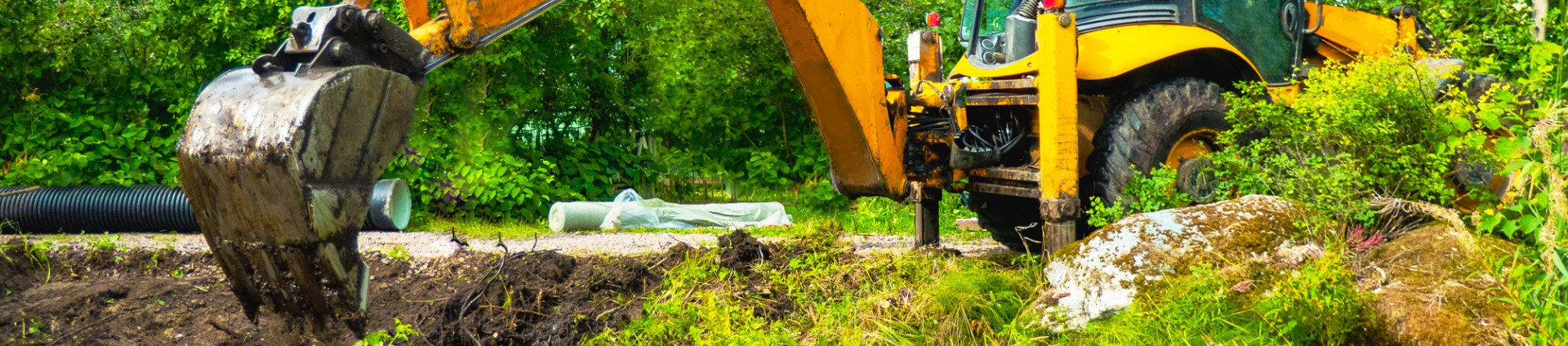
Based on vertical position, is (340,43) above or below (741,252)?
above

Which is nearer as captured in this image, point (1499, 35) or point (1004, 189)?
point (1004, 189)

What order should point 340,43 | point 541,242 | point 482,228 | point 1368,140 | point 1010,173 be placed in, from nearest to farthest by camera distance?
1. point 340,43
2. point 1368,140
3. point 1010,173
4. point 541,242
5. point 482,228

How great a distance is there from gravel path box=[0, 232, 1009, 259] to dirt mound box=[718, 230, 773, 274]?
691 millimetres

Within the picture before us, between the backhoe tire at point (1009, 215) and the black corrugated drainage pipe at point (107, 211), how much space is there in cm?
478

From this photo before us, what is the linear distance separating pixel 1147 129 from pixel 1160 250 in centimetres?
97

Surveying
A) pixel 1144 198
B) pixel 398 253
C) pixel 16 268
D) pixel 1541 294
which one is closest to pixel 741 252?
pixel 1144 198

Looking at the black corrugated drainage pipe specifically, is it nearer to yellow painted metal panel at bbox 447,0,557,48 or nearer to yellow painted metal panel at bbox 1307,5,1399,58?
yellow painted metal panel at bbox 447,0,557,48

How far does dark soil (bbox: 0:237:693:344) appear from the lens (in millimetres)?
4809

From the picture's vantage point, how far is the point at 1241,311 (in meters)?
3.63

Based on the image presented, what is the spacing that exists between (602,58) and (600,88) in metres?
Result: 0.29

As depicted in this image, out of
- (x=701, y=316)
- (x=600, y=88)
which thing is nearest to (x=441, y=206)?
(x=600, y=88)

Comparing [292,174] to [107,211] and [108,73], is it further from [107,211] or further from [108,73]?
[108,73]

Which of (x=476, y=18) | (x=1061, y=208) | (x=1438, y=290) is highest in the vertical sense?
(x=476, y=18)

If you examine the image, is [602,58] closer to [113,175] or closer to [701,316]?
[113,175]
